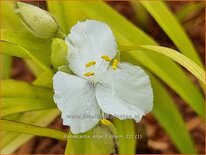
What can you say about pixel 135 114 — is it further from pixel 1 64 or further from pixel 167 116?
pixel 1 64

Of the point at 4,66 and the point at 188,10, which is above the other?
the point at 188,10

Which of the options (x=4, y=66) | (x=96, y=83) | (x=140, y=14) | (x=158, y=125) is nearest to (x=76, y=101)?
(x=96, y=83)

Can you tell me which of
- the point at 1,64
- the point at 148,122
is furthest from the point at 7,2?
the point at 148,122

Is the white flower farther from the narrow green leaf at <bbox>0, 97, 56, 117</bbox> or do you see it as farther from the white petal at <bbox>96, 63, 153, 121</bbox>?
the narrow green leaf at <bbox>0, 97, 56, 117</bbox>

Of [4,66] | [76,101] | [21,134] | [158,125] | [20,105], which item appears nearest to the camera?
[76,101]

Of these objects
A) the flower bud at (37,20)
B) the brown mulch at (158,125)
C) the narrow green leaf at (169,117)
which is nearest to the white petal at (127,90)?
the flower bud at (37,20)

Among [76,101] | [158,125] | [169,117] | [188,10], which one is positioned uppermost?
[188,10]

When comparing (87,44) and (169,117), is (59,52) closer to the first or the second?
(87,44)

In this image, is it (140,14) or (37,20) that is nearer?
(37,20)
